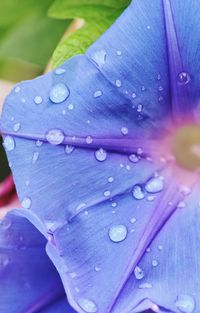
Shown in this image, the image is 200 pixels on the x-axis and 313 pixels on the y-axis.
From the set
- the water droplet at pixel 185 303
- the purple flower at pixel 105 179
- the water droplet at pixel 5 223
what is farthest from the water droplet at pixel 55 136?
the water droplet at pixel 185 303

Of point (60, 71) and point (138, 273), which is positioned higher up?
point (60, 71)

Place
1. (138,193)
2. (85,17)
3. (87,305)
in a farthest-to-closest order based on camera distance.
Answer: (85,17) → (138,193) → (87,305)

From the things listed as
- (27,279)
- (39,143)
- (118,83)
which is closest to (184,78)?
(118,83)

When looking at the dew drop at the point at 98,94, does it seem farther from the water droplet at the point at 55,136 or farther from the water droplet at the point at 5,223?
the water droplet at the point at 5,223

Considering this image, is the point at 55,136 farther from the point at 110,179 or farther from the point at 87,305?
the point at 87,305

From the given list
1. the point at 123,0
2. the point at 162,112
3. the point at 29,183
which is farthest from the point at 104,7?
the point at 29,183
